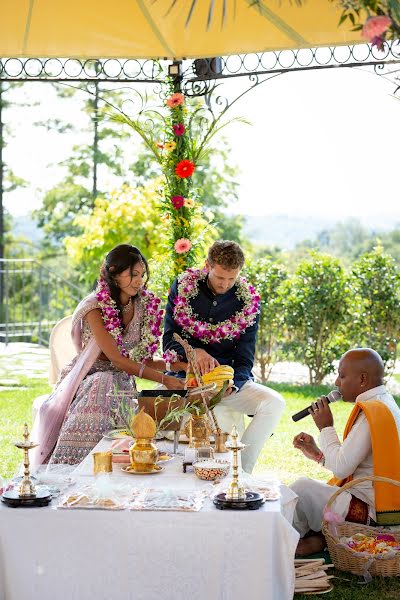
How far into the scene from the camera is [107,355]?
563 centimetres

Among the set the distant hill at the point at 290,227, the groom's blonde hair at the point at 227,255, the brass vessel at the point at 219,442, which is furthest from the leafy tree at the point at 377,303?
the distant hill at the point at 290,227

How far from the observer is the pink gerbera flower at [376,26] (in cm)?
302

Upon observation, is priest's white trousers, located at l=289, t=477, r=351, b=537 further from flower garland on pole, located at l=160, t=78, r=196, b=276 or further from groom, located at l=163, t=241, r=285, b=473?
flower garland on pole, located at l=160, t=78, r=196, b=276

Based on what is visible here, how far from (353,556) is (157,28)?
12.9 ft

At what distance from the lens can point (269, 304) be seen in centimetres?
1091

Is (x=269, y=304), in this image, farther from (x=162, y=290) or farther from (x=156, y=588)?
(x=156, y=588)

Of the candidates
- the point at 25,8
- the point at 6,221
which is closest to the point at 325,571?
the point at 25,8

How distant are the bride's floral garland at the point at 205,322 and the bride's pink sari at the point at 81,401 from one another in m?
0.29

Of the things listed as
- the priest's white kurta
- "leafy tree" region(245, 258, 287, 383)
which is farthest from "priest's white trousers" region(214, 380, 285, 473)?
"leafy tree" region(245, 258, 287, 383)

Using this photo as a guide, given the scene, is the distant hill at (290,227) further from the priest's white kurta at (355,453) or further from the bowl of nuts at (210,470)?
the bowl of nuts at (210,470)

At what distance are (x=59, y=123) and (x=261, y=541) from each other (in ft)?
76.2

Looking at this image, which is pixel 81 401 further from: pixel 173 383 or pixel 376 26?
pixel 376 26

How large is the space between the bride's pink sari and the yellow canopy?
1993 millimetres

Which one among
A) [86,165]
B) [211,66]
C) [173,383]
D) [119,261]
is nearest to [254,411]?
[173,383]
